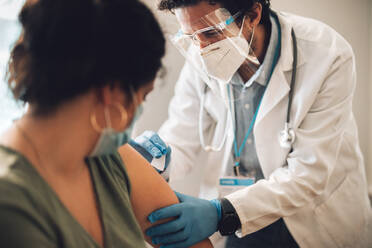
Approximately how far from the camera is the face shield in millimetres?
1327

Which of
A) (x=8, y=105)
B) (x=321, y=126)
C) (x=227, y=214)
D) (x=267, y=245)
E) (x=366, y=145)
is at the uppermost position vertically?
(x=8, y=105)

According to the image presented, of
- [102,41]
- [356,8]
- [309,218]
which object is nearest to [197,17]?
[102,41]

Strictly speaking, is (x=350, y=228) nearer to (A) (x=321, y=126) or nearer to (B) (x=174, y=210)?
(A) (x=321, y=126)

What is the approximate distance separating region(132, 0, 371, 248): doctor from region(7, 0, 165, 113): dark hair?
0.57 meters

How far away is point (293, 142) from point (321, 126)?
133 millimetres

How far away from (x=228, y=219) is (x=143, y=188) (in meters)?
0.40

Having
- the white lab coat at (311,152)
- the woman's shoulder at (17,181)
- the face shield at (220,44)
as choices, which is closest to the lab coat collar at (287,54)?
the white lab coat at (311,152)

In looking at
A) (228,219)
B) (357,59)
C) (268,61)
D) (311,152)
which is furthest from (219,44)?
(357,59)

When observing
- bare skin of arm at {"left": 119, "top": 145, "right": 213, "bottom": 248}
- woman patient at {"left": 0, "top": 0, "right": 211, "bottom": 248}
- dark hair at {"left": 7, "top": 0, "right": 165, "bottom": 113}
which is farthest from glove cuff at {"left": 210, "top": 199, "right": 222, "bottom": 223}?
dark hair at {"left": 7, "top": 0, "right": 165, "bottom": 113}

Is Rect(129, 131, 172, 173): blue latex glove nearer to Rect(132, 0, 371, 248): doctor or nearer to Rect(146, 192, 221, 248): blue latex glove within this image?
Rect(132, 0, 371, 248): doctor

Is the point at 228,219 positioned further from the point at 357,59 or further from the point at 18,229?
the point at 357,59

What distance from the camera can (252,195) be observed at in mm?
1394

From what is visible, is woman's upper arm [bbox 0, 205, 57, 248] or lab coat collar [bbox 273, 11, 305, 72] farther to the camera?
lab coat collar [bbox 273, 11, 305, 72]

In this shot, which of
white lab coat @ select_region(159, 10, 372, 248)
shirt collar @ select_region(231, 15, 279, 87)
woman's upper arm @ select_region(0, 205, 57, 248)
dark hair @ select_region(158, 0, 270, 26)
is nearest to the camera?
woman's upper arm @ select_region(0, 205, 57, 248)
